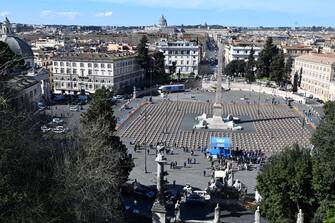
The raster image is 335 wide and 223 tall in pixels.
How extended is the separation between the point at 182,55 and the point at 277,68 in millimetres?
23056

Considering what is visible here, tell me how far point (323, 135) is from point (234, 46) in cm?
7178

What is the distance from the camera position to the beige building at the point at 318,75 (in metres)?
66.9

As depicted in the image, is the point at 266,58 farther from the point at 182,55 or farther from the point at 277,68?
the point at 182,55

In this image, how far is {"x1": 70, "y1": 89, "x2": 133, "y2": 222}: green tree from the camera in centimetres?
1548

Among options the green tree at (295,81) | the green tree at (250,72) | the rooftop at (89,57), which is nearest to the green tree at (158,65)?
the rooftop at (89,57)

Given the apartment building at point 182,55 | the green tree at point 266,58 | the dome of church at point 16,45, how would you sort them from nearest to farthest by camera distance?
the dome of church at point 16,45, the green tree at point 266,58, the apartment building at point 182,55

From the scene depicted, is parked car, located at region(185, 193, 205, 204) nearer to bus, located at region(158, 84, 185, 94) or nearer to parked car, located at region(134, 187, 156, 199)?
parked car, located at region(134, 187, 156, 199)

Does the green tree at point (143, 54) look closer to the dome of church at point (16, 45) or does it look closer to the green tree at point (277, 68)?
the dome of church at point (16, 45)

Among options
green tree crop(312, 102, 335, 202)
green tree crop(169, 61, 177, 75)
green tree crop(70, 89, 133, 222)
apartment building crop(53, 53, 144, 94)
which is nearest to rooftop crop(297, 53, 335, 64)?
green tree crop(169, 61, 177, 75)

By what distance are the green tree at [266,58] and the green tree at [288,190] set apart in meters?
56.0

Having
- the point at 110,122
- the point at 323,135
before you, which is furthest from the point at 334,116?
the point at 110,122

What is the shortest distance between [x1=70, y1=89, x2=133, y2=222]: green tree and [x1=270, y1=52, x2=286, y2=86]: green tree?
174 ft

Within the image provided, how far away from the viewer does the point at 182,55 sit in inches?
3516

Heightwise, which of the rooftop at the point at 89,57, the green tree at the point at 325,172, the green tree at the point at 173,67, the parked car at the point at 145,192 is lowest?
the parked car at the point at 145,192
